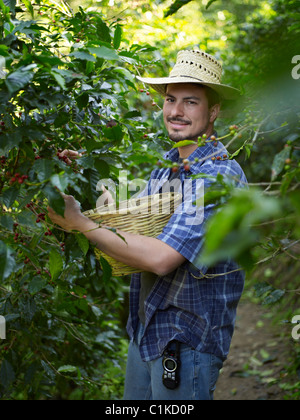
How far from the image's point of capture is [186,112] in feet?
6.92

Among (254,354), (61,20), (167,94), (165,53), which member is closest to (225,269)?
(167,94)

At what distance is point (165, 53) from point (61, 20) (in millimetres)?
2207

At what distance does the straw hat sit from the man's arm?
73 cm

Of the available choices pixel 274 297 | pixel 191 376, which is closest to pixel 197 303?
pixel 191 376

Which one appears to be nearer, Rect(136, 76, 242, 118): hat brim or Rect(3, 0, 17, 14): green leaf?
Rect(3, 0, 17, 14): green leaf

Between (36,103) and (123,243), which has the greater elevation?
(36,103)

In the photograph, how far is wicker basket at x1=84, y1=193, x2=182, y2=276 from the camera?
5.40 feet

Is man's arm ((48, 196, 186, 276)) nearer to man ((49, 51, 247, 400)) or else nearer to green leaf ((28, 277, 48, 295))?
man ((49, 51, 247, 400))

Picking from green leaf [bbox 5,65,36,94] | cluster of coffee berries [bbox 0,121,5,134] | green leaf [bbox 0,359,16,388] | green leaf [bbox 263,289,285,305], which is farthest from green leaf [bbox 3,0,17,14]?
green leaf [bbox 263,289,285,305]

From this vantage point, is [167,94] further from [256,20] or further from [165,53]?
[256,20]

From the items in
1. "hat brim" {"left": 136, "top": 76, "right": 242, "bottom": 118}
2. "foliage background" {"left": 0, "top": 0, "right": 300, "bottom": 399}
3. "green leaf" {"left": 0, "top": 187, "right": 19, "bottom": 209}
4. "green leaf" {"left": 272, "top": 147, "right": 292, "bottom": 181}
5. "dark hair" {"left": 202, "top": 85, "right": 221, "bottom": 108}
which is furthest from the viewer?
"dark hair" {"left": 202, "top": 85, "right": 221, "bottom": 108}

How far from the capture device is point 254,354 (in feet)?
15.7

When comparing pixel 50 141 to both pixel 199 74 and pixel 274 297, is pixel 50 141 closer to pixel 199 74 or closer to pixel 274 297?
pixel 199 74
